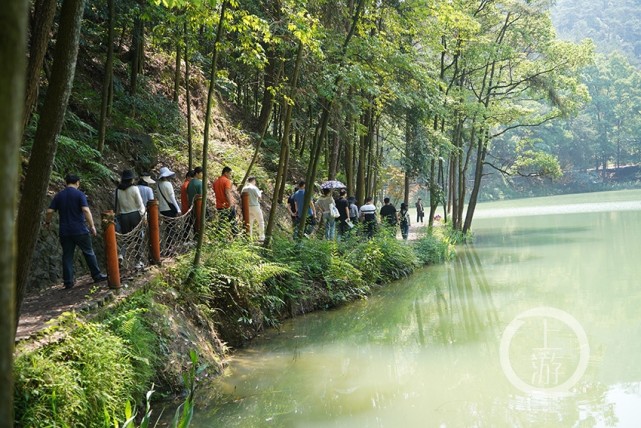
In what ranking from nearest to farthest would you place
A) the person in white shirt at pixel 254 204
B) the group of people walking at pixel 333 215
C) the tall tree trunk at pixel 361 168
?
the person in white shirt at pixel 254 204 → the group of people walking at pixel 333 215 → the tall tree trunk at pixel 361 168

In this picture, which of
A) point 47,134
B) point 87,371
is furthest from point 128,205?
point 47,134

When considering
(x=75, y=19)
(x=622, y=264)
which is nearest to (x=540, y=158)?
(x=622, y=264)

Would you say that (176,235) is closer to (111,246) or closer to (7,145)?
(111,246)

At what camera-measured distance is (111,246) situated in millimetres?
7590

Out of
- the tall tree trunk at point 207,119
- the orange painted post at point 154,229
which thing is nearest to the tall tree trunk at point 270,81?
the tall tree trunk at point 207,119

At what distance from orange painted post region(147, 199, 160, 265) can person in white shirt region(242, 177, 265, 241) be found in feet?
9.68

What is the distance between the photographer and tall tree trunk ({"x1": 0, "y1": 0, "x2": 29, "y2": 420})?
1195 mm

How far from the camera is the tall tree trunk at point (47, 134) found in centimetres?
464

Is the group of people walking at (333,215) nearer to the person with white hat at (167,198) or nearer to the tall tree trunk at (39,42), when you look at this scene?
the person with white hat at (167,198)

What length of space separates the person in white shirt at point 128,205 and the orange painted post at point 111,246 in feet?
5.05

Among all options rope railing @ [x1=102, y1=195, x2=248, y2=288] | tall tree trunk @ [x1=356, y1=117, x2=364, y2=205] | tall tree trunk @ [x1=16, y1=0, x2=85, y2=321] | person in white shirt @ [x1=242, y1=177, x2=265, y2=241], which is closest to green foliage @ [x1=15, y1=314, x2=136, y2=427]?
tall tree trunk @ [x1=16, y1=0, x2=85, y2=321]

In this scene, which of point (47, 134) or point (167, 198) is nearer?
point (47, 134)

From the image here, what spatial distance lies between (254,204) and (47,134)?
7763 mm

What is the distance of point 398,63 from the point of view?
47.7ft
